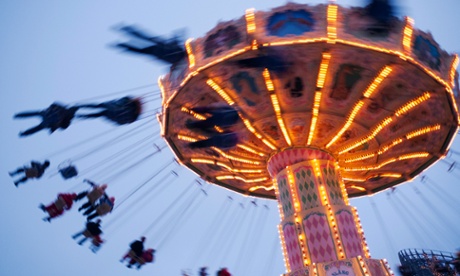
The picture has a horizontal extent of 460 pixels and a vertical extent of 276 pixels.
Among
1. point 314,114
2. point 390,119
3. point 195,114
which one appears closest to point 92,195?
point 195,114

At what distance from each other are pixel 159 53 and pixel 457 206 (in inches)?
3598

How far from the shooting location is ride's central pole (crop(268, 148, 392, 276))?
9.41 m

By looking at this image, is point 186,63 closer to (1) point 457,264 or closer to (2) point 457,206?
(1) point 457,264

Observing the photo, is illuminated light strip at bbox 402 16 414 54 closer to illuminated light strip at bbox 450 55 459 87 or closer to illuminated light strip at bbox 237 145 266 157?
illuminated light strip at bbox 450 55 459 87

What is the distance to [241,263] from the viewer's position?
3356 inches

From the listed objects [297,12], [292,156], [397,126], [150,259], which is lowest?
[150,259]

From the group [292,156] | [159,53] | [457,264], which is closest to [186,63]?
[159,53]

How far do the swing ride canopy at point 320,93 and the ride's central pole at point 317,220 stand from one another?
1.37 feet

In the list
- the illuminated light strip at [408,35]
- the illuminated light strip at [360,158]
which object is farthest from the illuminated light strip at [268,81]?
the illuminated light strip at [360,158]

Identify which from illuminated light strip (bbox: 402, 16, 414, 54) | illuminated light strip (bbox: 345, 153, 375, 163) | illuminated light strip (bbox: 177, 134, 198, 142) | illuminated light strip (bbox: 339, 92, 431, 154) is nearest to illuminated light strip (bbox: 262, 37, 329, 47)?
illuminated light strip (bbox: 402, 16, 414, 54)

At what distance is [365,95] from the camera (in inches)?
376

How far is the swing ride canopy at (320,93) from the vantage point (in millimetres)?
7930

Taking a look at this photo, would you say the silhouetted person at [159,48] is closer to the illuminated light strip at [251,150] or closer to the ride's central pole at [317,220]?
the illuminated light strip at [251,150]

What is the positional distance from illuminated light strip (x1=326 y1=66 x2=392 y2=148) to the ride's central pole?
0.67 m
